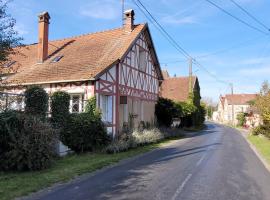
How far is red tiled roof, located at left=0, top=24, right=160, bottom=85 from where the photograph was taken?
19781 mm

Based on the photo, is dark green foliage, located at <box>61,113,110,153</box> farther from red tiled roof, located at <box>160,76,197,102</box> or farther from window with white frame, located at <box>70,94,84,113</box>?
red tiled roof, located at <box>160,76,197,102</box>

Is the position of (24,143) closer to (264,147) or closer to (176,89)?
(264,147)

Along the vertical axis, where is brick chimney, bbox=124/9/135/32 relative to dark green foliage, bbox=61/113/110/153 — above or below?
above

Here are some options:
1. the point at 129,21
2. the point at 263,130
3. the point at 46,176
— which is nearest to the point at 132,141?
the point at 46,176

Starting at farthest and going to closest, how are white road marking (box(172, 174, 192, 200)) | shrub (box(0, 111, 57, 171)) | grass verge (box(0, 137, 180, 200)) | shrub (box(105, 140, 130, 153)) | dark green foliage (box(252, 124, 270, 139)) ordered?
1. dark green foliage (box(252, 124, 270, 139))
2. shrub (box(105, 140, 130, 153))
3. shrub (box(0, 111, 57, 171))
4. grass verge (box(0, 137, 180, 200))
5. white road marking (box(172, 174, 192, 200))

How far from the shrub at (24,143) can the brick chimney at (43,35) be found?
42.9 ft

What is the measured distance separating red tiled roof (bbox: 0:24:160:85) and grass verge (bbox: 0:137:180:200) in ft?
20.6

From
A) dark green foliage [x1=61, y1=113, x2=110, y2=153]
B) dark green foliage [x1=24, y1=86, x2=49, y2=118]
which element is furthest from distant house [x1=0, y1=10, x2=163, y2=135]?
dark green foliage [x1=24, y1=86, x2=49, y2=118]

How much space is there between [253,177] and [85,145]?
7.98 metres

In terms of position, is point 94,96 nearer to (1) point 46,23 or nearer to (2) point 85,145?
(2) point 85,145

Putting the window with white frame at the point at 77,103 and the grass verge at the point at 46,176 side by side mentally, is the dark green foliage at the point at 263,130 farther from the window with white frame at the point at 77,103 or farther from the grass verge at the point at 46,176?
the grass verge at the point at 46,176

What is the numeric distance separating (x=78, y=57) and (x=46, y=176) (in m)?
13.4

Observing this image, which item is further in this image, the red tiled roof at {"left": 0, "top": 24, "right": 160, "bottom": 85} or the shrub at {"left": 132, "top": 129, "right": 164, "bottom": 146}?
the red tiled roof at {"left": 0, "top": 24, "right": 160, "bottom": 85}

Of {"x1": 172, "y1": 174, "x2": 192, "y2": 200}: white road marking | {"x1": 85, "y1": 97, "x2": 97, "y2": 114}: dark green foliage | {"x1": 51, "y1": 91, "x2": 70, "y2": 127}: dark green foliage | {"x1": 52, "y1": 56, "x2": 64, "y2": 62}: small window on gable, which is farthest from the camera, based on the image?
{"x1": 52, "y1": 56, "x2": 64, "y2": 62}: small window on gable
